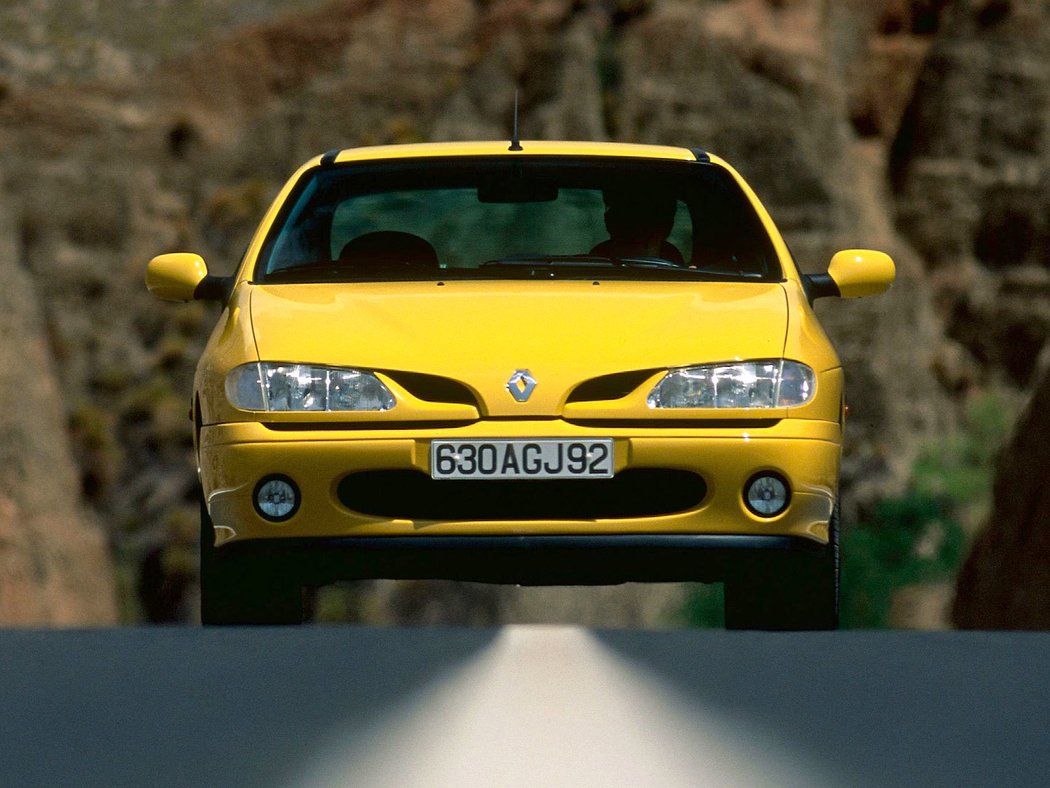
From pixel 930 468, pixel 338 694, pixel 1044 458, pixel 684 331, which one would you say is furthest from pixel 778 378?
pixel 930 468

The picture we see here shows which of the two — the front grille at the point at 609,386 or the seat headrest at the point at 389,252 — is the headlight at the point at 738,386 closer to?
the front grille at the point at 609,386

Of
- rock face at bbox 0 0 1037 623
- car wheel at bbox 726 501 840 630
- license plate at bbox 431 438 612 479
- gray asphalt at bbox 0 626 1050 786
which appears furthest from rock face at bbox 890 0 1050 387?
gray asphalt at bbox 0 626 1050 786

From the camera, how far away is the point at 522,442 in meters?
5.12

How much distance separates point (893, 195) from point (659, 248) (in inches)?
1874

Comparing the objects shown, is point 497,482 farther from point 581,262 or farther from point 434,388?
point 581,262

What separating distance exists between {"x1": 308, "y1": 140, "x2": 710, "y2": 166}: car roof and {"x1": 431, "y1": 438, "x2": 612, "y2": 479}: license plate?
1.83 m

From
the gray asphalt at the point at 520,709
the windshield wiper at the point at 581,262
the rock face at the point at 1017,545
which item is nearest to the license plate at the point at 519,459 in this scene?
the gray asphalt at the point at 520,709

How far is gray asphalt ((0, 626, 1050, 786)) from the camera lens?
3.84 m

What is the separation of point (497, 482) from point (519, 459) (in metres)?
0.08

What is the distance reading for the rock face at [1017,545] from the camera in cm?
2772

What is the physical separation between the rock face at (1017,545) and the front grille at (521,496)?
22.3m

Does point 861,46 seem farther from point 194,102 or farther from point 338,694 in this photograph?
point 338,694

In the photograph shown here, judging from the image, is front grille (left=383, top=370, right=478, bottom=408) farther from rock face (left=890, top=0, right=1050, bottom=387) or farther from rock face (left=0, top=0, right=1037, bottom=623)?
rock face (left=890, top=0, right=1050, bottom=387)

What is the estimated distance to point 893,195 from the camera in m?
53.2
